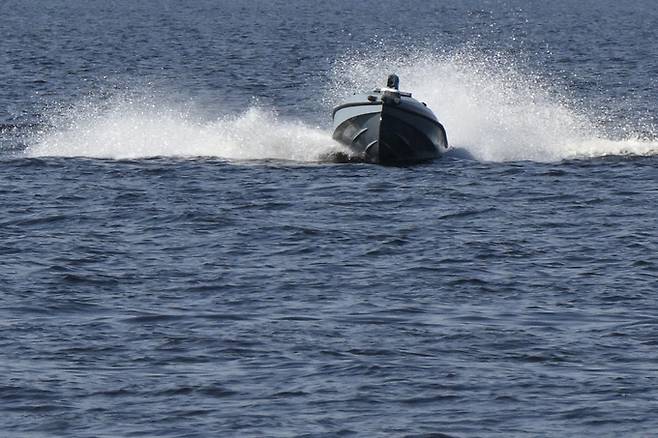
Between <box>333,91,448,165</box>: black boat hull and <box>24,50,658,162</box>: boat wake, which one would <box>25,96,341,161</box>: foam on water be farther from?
<box>333,91,448,165</box>: black boat hull

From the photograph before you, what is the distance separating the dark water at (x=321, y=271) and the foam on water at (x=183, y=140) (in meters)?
0.10

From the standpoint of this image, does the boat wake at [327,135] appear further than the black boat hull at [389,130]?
Yes

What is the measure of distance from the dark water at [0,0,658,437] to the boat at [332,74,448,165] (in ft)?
2.06

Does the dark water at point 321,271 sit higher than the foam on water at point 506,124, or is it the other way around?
the foam on water at point 506,124

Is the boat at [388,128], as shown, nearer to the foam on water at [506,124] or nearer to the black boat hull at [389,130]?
the black boat hull at [389,130]

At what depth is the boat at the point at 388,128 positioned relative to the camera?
3441cm

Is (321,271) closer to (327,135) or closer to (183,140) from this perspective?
(327,135)

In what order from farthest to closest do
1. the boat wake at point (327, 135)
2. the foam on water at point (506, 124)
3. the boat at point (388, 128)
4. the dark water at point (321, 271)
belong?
1. the foam on water at point (506, 124)
2. the boat wake at point (327, 135)
3. the boat at point (388, 128)
4. the dark water at point (321, 271)

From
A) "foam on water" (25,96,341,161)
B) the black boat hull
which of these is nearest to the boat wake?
"foam on water" (25,96,341,161)

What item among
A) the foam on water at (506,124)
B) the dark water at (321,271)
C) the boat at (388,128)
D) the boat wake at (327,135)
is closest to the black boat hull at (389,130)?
the boat at (388,128)

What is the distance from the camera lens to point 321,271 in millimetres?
24609

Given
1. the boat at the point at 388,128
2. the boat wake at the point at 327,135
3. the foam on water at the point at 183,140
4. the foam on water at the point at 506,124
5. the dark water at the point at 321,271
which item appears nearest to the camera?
the dark water at the point at 321,271

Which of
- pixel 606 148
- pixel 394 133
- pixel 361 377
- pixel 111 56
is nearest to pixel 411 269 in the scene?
pixel 361 377

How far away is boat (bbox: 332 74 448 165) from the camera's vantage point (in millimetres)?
34406
